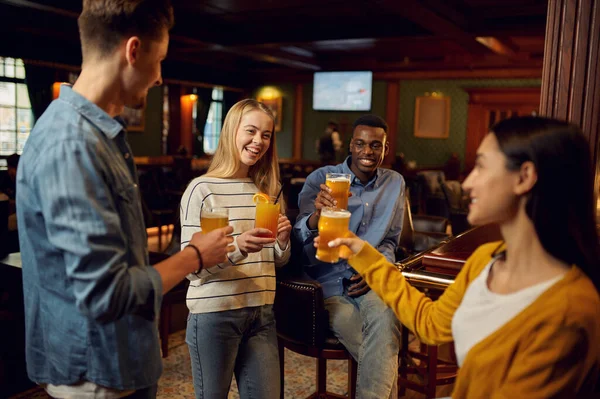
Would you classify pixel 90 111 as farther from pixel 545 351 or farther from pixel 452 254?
pixel 452 254

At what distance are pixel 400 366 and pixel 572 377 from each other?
212 centimetres

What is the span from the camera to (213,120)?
14430mm

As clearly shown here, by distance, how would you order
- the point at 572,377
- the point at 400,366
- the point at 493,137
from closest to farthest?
the point at 572,377 < the point at 493,137 < the point at 400,366

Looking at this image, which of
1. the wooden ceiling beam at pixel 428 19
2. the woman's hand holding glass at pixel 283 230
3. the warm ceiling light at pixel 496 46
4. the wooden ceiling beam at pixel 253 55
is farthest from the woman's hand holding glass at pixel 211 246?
the warm ceiling light at pixel 496 46

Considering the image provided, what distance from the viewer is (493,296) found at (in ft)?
4.13

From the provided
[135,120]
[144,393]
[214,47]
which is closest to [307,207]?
[144,393]

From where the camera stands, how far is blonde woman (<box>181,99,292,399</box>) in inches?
77.5

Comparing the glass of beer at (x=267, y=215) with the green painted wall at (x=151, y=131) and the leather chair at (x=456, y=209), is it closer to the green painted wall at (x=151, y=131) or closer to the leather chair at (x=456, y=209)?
the leather chair at (x=456, y=209)

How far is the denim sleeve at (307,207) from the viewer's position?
2.53 m

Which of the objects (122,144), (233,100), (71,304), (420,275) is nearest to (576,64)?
(420,275)

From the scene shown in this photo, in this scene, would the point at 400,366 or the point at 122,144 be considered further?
the point at 400,366

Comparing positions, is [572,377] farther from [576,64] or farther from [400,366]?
[400,366]

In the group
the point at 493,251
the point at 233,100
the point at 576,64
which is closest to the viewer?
the point at 493,251

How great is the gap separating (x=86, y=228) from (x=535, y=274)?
977 mm
